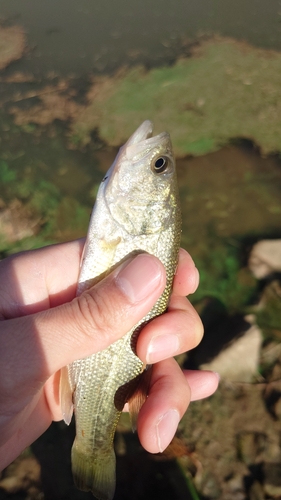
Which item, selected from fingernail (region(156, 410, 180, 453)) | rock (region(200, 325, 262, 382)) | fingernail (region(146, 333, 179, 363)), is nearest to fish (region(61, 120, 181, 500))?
fingernail (region(146, 333, 179, 363))

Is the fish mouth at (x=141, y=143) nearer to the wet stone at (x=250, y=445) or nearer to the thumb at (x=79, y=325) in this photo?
the thumb at (x=79, y=325)

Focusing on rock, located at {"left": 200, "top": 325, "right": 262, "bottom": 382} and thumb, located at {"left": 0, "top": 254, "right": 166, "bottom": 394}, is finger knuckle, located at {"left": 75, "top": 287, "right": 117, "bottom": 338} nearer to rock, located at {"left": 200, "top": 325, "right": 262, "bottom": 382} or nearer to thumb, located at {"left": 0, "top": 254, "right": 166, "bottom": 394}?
thumb, located at {"left": 0, "top": 254, "right": 166, "bottom": 394}

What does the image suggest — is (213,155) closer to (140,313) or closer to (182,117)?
(182,117)

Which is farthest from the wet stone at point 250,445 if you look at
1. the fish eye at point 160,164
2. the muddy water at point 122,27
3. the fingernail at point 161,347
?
the muddy water at point 122,27

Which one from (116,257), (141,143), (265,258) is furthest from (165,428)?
(265,258)

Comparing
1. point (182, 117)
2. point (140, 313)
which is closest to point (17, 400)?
point (140, 313)

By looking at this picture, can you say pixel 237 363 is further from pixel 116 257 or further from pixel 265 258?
pixel 116 257
